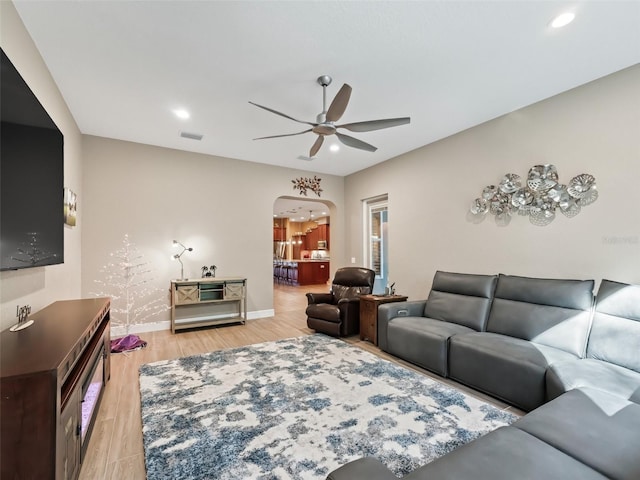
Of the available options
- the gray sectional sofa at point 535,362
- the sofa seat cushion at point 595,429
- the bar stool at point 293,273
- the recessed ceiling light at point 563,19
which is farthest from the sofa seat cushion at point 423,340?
the bar stool at point 293,273

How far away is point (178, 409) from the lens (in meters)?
2.44

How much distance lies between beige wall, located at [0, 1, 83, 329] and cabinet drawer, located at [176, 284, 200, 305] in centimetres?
127

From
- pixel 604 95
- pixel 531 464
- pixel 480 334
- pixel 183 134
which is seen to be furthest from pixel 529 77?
pixel 183 134

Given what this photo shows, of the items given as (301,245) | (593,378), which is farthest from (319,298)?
(301,245)

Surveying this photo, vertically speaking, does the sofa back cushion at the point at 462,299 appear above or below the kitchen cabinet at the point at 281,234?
below

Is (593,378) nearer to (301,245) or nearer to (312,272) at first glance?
(312,272)

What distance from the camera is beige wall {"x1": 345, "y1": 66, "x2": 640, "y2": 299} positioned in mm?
2777

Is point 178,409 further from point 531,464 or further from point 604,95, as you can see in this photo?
point 604,95

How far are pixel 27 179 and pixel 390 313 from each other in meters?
3.63

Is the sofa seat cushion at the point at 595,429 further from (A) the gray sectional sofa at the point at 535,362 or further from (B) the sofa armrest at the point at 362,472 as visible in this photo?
(B) the sofa armrest at the point at 362,472

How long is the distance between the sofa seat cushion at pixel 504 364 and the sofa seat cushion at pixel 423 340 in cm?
10

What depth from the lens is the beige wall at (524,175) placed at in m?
2.78

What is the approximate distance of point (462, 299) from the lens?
360 centimetres

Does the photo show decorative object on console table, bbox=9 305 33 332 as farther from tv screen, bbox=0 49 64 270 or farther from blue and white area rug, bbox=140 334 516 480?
blue and white area rug, bbox=140 334 516 480
